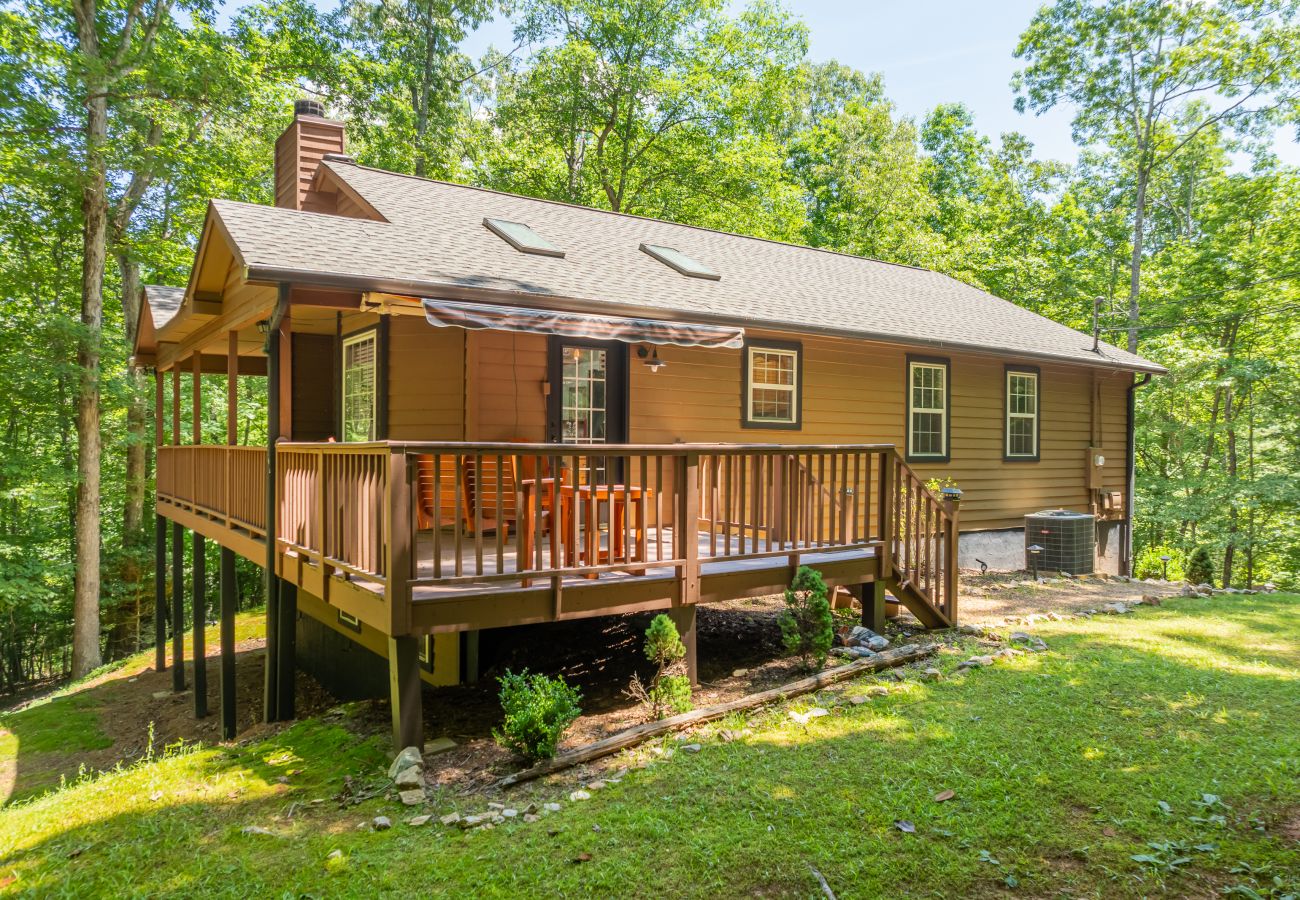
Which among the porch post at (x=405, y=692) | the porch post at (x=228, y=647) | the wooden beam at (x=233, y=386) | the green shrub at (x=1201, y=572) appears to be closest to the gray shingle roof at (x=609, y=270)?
the wooden beam at (x=233, y=386)

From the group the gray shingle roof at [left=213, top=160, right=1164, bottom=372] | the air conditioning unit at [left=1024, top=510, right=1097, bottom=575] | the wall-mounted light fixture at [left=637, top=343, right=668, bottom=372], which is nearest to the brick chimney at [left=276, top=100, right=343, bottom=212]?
the gray shingle roof at [left=213, top=160, right=1164, bottom=372]

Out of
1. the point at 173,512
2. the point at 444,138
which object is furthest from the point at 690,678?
the point at 444,138

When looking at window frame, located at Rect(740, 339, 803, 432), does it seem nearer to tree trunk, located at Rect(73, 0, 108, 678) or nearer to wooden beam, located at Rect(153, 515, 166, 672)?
wooden beam, located at Rect(153, 515, 166, 672)

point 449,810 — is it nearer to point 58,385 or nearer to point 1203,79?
point 58,385

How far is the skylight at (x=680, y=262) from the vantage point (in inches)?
381

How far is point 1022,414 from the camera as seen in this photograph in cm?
1235

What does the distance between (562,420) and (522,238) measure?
92.0 inches

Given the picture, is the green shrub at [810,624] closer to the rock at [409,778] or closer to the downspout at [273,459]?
the rock at [409,778]

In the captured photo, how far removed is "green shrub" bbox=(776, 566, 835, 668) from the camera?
5.63 metres

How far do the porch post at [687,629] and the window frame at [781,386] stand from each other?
4.24 meters

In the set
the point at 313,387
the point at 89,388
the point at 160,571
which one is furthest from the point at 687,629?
the point at 89,388

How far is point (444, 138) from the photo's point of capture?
69.5 ft

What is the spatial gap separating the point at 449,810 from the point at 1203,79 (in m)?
23.4

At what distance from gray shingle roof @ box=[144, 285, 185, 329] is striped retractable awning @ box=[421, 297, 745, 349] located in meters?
6.33
